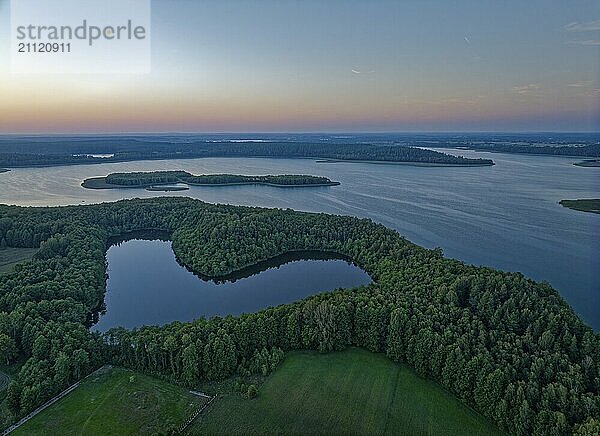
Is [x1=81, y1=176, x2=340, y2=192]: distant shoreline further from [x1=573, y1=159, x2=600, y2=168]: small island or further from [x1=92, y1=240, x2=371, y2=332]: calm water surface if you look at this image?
[x1=573, y1=159, x2=600, y2=168]: small island

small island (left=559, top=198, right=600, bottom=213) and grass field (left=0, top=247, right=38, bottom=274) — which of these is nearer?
grass field (left=0, top=247, right=38, bottom=274)

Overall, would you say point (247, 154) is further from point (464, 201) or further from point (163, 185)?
point (464, 201)

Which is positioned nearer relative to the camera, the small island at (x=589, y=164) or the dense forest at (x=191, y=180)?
the dense forest at (x=191, y=180)

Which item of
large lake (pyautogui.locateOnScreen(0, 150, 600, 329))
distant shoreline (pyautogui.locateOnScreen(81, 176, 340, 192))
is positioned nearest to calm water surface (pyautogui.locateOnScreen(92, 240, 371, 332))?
large lake (pyautogui.locateOnScreen(0, 150, 600, 329))

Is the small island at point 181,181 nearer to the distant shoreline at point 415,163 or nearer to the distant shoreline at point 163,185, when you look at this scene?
the distant shoreline at point 163,185

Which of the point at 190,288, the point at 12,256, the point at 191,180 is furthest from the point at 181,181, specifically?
the point at 190,288

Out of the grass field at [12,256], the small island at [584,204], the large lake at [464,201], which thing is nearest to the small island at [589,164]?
the large lake at [464,201]
